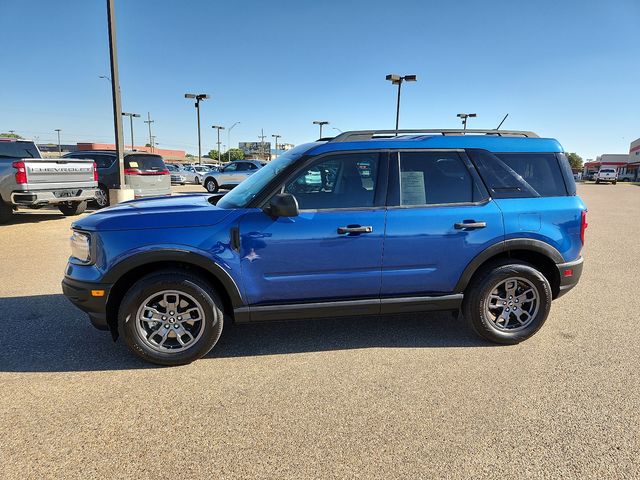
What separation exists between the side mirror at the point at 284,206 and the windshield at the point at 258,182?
0.30 m

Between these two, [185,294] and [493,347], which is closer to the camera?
[185,294]

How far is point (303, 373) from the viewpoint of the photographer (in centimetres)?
319

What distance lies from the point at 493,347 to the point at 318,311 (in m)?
1.65

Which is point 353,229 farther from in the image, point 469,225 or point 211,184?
point 211,184

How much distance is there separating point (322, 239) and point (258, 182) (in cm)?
83

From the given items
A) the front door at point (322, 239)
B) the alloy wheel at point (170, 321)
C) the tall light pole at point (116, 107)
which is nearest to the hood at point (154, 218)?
the front door at point (322, 239)

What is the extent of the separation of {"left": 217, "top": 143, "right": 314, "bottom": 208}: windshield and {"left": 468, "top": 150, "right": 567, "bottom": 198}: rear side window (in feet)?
5.11

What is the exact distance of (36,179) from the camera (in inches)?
353

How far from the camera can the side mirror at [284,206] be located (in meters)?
3.09

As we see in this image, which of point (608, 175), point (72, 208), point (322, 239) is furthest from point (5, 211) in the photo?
point (608, 175)

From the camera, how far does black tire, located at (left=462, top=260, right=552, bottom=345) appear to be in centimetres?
362

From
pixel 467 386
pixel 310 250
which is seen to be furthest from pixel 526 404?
pixel 310 250

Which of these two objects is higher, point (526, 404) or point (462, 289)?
point (462, 289)

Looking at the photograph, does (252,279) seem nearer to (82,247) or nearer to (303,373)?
(303,373)
